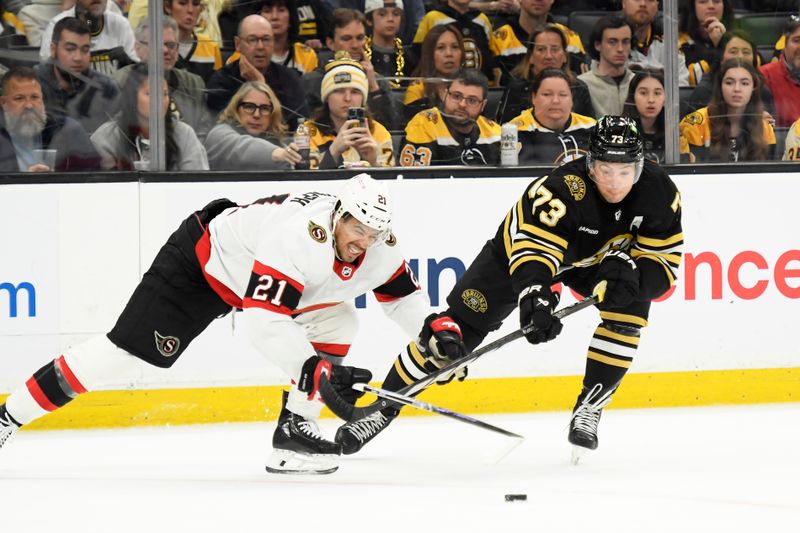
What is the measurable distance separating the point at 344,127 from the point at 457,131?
0.47 metres

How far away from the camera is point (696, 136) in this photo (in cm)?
486

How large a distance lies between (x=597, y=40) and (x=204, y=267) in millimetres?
2247

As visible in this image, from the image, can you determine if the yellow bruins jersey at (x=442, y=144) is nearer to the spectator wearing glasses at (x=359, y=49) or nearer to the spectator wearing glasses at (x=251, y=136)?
the spectator wearing glasses at (x=359, y=49)

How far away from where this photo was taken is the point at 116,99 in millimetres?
4527

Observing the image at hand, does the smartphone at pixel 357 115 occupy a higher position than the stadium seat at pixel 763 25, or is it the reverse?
the stadium seat at pixel 763 25

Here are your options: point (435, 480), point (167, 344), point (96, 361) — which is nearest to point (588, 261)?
point (435, 480)

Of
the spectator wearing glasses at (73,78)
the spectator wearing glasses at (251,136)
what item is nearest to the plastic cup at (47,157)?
the spectator wearing glasses at (73,78)

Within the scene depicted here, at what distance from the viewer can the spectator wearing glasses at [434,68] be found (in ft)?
15.6

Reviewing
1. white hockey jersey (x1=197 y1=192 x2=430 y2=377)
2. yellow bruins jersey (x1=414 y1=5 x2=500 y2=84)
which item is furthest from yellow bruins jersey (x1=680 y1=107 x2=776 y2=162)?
white hockey jersey (x1=197 y1=192 x2=430 y2=377)

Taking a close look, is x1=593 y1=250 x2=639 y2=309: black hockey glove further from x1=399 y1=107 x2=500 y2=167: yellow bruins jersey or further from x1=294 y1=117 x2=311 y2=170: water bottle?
x1=294 y1=117 x2=311 y2=170: water bottle

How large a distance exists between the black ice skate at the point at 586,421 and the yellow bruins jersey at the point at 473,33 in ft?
5.36

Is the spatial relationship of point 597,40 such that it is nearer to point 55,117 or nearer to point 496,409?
point 496,409

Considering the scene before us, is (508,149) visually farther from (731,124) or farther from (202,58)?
(202,58)

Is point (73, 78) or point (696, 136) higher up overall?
point (73, 78)
